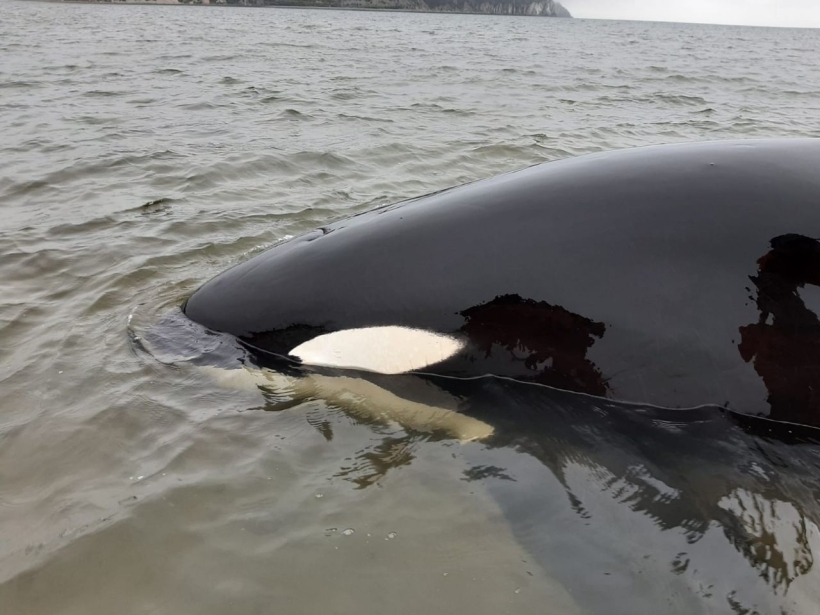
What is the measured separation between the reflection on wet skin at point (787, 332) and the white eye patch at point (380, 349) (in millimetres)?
1114

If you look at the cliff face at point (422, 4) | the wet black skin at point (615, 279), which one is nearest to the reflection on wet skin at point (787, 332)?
the wet black skin at point (615, 279)

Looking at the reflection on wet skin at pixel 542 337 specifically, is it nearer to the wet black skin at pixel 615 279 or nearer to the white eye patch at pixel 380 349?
the wet black skin at pixel 615 279

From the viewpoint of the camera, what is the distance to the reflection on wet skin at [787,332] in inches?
91.4

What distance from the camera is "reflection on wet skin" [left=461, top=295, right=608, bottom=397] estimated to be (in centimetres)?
254

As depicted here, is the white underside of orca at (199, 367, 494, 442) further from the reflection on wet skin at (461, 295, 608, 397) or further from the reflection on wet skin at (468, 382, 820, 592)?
the reflection on wet skin at (461, 295, 608, 397)

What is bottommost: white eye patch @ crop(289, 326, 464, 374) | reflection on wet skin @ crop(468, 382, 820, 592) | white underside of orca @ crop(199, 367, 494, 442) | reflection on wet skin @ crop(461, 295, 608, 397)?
white underside of orca @ crop(199, 367, 494, 442)

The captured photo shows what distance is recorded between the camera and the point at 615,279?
8.21ft

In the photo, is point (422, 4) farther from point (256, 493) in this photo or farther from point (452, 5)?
point (256, 493)

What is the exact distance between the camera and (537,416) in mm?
2654

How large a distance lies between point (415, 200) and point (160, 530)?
1.82 m

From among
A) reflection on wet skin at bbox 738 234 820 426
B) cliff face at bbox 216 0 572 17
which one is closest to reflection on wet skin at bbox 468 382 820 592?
reflection on wet skin at bbox 738 234 820 426

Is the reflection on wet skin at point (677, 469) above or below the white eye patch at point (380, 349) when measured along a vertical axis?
below

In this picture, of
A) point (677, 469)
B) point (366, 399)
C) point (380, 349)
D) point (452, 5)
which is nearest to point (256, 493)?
point (366, 399)

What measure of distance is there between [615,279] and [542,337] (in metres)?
0.36
